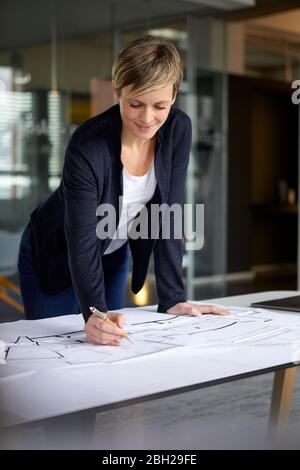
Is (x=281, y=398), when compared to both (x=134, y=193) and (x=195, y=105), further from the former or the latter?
(x=195, y=105)

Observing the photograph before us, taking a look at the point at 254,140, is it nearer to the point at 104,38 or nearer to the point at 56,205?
the point at 104,38

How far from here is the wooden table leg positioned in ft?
4.06

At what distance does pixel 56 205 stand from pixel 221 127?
558cm

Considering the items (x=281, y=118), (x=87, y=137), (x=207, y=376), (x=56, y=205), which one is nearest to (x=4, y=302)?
(x=56, y=205)

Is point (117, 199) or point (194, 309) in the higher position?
point (117, 199)

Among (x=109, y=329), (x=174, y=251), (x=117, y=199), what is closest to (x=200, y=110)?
(x=174, y=251)

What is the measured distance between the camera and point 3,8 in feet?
19.4

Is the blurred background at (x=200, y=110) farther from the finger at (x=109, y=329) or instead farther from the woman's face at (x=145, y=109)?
the finger at (x=109, y=329)

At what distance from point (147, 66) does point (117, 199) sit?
351mm

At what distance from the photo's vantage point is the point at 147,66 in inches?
67.3

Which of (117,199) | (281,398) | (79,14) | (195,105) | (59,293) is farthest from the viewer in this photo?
(195,105)

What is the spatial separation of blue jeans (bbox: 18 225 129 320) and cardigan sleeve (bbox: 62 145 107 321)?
516mm

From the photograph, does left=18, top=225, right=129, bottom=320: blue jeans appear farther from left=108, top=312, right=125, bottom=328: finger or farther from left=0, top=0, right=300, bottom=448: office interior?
left=0, top=0, right=300, bottom=448: office interior

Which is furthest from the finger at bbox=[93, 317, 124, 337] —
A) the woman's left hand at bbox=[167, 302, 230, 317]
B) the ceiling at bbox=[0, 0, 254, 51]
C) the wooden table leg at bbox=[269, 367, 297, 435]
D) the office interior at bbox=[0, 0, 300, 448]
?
the ceiling at bbox=[0, 0, 254, 51]
